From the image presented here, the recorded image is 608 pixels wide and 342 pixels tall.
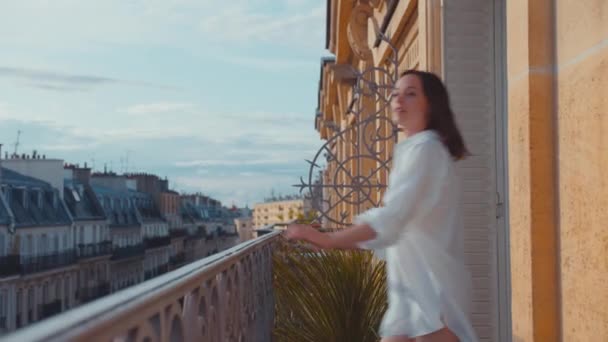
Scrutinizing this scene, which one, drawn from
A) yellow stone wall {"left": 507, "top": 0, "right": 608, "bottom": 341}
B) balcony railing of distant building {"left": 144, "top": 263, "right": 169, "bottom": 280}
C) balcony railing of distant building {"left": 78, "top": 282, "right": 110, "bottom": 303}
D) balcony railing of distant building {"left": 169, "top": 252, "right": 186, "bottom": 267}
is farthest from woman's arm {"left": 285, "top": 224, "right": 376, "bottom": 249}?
balcony railing of distant building {"left": 169, "top": 252, "right": 186, "bottom": 267}

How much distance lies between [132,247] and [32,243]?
2127 cm

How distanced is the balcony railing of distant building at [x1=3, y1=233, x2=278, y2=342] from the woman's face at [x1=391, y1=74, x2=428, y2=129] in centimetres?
90

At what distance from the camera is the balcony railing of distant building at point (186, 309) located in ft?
5.65

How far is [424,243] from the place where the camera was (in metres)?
2.90

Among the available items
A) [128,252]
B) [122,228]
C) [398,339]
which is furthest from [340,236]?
[122,228]

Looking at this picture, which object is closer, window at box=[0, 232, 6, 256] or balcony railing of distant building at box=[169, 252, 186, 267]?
window at box=[0, 232, 6, 256]

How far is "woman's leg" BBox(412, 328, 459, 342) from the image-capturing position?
113 inches

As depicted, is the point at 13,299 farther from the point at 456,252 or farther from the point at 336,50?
the point at 456,252

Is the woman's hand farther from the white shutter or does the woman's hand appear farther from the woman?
the white shutter

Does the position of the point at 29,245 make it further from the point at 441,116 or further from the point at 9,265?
the point at 441,116

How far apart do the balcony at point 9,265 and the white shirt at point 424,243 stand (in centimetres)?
5956

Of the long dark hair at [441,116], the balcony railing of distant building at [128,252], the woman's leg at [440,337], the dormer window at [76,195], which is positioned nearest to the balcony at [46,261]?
the dormer window at [76,195]

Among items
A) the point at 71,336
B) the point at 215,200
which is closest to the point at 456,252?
the point at 71,336

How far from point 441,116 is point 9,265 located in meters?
60.4
